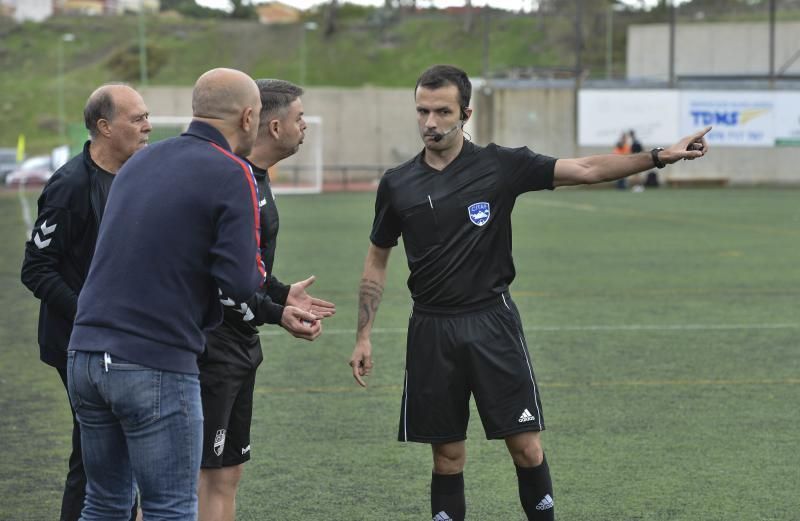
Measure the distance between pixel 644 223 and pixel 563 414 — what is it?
1793 cm

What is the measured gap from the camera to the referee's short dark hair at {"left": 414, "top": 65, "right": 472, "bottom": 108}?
5316mm

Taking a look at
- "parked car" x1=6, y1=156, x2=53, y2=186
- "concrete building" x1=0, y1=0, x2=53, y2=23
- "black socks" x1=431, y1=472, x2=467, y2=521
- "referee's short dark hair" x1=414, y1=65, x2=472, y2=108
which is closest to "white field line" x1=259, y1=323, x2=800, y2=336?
"black socks" x1=431, y1=472, x2=467, y2=521

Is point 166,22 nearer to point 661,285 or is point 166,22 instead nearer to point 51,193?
point 661,285

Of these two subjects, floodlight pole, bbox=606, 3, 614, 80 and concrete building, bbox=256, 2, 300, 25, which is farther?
concrete building, bbox=256, 2, 300, 25

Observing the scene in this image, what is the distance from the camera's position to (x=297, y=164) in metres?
52.2

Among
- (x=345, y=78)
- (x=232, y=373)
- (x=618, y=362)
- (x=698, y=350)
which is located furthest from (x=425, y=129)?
(x=345, y=78)

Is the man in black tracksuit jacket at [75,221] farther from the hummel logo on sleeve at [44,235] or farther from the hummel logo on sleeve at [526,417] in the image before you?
the hummel logo on sleeve at [526,417]

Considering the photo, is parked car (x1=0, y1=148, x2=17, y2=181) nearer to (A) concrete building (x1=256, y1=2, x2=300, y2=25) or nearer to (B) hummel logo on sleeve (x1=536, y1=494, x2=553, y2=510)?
(B) hummel logo on sleeve (x1=536, y1=494, x2=553, y2=510)

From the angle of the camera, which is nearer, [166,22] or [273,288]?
[273,288]

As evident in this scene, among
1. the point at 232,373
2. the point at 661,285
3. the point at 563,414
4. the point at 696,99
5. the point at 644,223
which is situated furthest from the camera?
the point at 696,99

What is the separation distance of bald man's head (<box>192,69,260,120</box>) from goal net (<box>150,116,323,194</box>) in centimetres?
3852

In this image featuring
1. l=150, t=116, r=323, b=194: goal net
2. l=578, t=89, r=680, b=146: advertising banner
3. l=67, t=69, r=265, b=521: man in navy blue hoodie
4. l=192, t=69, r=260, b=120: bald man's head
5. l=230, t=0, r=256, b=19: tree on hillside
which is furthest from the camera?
l=230, t=0, r=256, b=19: tree on hillside

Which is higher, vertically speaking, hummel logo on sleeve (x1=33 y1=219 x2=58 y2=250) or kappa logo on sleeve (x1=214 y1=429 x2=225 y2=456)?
hummel logo on sleeve (x1=33 y1=219 x2=58 y2=250)

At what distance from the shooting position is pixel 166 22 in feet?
304
